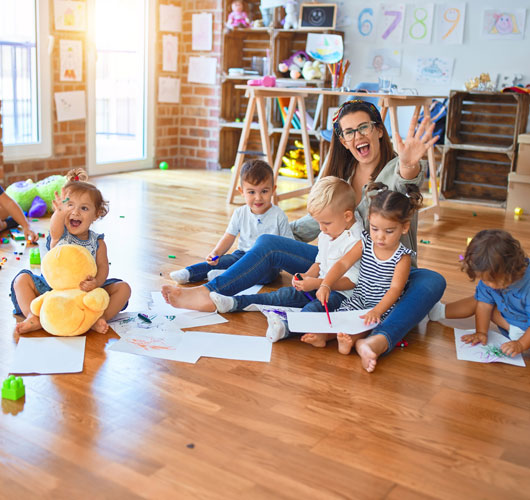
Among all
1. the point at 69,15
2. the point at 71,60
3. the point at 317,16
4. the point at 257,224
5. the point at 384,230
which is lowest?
the point at 257,224

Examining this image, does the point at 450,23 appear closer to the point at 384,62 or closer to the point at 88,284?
the point at 384,62

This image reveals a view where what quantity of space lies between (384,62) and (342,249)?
3.26 m

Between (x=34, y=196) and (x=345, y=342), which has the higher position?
(x=34, y=196)

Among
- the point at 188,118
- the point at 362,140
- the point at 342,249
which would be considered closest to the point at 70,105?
the point at 188,118

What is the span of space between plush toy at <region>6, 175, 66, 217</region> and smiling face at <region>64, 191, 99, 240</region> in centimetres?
173

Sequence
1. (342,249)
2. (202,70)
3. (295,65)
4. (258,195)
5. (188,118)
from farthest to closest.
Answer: (188,118)
(202,70)
(295,65)
(258,195)
(342,249)

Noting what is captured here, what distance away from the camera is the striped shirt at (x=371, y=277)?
6.50 ft

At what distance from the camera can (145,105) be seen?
5.54 meters

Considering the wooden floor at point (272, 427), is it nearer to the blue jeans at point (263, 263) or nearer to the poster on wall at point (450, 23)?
the blue jeans at point (263, 263)

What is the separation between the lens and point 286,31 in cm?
516

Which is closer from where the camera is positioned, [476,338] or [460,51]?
[476,338]

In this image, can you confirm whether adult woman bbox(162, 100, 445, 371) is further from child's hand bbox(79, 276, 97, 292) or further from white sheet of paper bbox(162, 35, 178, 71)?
white sheet of paper bbox(162, 35, 178, 71)

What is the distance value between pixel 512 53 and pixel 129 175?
295cm

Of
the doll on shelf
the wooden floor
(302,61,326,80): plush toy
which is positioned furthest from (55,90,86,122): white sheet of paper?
the wooden floor
